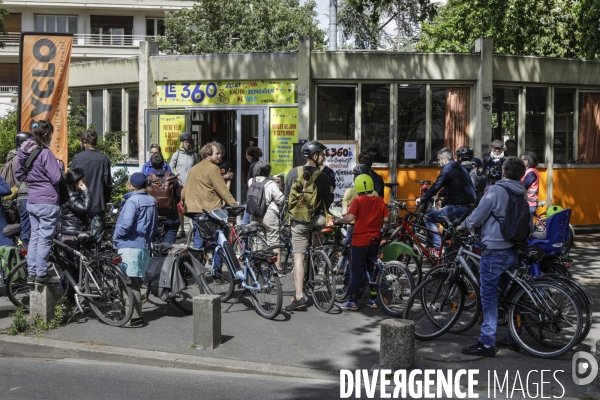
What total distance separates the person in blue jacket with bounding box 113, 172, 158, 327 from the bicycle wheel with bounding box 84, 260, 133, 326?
0.11m

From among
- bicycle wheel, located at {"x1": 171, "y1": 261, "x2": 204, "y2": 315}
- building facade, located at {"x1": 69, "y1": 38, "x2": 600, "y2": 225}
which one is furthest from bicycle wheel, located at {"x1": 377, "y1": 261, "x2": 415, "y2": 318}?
building facade, located at {"x1": 69, "y1": 38, "x2": 600, "y2": 225}

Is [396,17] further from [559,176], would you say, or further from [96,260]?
[96,260]

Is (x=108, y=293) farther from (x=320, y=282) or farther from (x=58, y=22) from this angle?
(x=58, y=22)

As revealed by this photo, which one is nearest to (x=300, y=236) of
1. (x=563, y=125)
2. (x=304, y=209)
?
(x=304, y=209)

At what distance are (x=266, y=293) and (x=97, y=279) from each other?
1.86 m

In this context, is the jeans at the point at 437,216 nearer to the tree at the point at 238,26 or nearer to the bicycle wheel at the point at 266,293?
the bicycle wheel at the point at 266,293

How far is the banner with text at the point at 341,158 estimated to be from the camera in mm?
15664

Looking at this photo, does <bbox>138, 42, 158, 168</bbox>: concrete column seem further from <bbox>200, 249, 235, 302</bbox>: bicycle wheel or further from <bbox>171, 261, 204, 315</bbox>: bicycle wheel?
<bbox>171, 261, 204, 315</bbox>: bicycle wheel

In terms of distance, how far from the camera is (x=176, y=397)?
6.34 metres

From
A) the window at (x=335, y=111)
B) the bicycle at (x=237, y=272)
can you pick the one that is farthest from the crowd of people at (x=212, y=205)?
the window at (x=335, y=111)

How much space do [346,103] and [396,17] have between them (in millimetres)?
24942

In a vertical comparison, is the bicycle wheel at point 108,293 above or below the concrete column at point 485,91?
below

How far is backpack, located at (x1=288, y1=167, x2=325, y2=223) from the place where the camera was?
30.0 feet

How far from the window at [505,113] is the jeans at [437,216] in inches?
265
